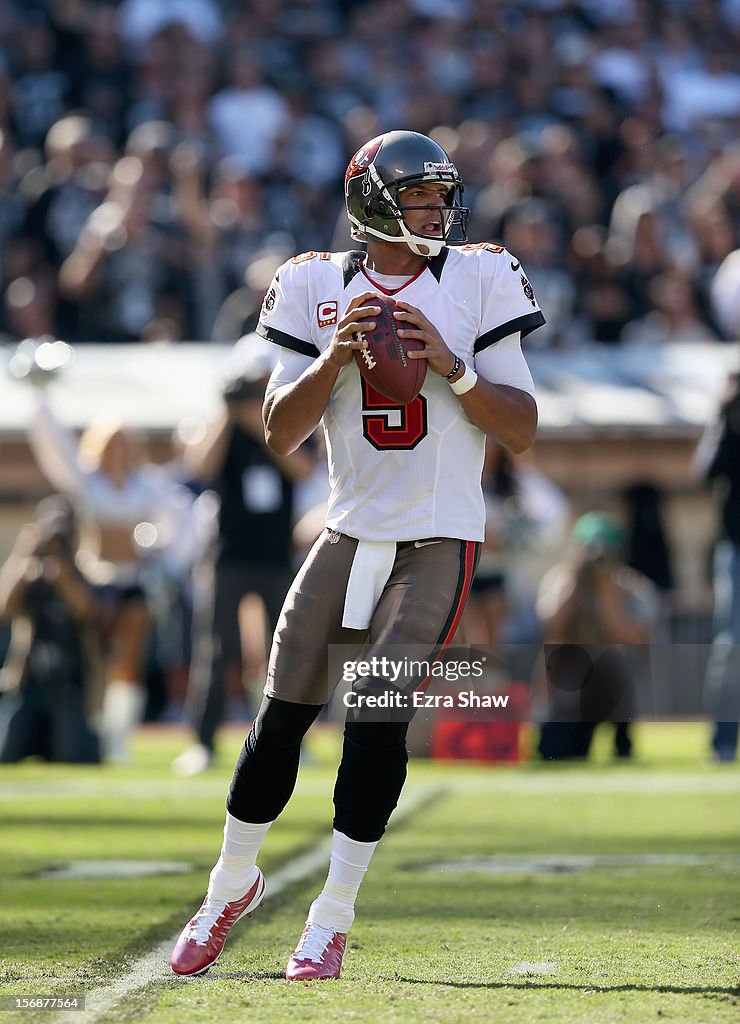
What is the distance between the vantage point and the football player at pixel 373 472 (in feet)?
12.3

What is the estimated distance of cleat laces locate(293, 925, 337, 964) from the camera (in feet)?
12.1

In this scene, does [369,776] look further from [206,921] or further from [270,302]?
[270,302]

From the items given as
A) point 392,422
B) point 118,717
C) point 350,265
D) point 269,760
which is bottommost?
point 118,717

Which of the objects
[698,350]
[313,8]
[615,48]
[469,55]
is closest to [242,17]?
[313,8]

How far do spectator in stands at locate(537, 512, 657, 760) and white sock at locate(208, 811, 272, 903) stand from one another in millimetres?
5029

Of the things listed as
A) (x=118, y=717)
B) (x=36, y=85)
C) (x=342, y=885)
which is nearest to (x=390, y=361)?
(x=342, y=885)

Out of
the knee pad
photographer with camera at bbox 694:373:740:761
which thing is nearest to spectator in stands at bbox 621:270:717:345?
photographer with camera at bbox 694:373:740:761

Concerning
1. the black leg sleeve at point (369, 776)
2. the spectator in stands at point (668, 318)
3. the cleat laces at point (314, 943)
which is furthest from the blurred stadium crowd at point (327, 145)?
the cleat laces at point (314, 943)

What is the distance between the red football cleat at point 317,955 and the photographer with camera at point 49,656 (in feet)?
17.0

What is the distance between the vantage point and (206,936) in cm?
377

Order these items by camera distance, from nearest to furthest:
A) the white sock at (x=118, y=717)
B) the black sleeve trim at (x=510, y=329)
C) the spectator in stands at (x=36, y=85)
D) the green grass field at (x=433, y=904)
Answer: the green grass field at (x=433, y=904)
the black sleeve trim at (x=510, y=329)
the white sock at (x=118, y=717)
the spectator in stands at (x=36, y=85)

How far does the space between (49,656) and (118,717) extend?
60cm

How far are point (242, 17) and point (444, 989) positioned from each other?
1301cm

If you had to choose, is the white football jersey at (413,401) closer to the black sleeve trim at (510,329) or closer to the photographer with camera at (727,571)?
the black sleeve trim at (510,329)
